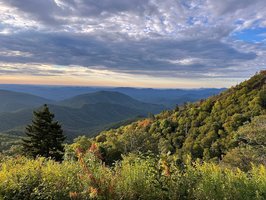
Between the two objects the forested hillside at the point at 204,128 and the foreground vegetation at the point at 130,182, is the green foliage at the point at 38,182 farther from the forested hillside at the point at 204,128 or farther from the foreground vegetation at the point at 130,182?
the forested hillside at the point at 204,128

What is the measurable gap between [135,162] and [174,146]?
65548 millimetres

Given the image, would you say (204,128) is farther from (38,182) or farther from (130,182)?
(38,182)

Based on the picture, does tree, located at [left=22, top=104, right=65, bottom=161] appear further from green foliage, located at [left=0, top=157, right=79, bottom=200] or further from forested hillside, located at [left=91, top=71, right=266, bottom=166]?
green foliage, located at [left=0, top=157, right=79, bottom=200]

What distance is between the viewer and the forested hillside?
57906 mm

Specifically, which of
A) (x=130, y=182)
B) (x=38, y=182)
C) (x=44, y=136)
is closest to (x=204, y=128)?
A: (x=44, y=136)

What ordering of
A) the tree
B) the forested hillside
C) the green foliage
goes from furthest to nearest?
the forested hillside, the tree, the green foliage

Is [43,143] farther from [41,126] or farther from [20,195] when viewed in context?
[20,195]

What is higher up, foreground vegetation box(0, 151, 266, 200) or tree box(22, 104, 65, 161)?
foreground vegetation box(0, 151, 266, 200)

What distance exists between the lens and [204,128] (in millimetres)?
69625

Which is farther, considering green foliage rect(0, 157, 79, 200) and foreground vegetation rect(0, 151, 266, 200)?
green foliage rect(0, 157, 79, 200)

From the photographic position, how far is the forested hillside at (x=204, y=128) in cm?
5791

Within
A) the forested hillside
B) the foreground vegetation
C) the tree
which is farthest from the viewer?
the forested hillside

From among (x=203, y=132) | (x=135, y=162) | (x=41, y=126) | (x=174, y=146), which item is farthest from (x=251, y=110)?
(x=135, y=162)

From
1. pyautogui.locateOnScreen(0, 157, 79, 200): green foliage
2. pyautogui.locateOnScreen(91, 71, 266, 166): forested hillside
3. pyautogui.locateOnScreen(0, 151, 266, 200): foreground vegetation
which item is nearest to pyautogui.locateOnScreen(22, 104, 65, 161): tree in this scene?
pyautogui.locateOnScreen(91, 71, 266, 166): forested hillside
